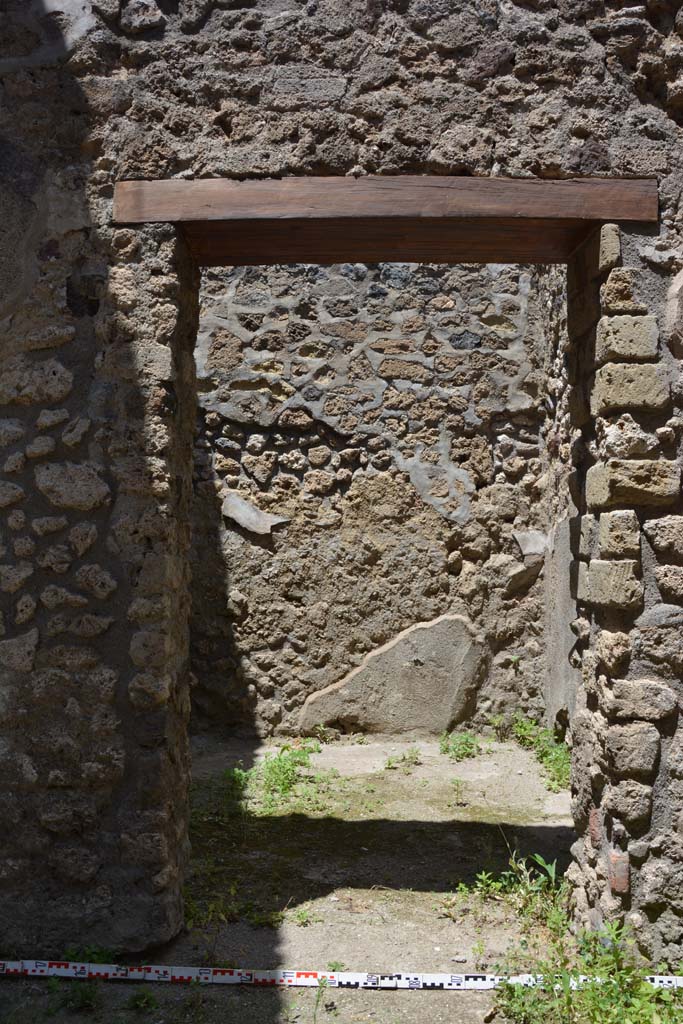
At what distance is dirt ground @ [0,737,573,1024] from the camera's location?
2.73 m

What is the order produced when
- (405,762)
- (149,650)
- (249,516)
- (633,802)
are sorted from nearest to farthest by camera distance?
(633,802) < (149,650) < (405,762) < (249,516)

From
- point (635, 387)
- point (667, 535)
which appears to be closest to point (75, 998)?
point (667, 535)

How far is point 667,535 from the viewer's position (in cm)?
290

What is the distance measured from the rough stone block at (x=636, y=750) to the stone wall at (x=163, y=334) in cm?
1

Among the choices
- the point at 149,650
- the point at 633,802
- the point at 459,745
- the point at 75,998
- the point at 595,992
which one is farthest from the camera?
the point at 459,745

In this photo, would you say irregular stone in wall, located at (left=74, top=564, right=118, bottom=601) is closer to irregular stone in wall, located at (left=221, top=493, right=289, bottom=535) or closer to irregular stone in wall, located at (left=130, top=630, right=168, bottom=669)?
irregular stone in wall, located at (left=130, top=630, right=168, bottom=669)

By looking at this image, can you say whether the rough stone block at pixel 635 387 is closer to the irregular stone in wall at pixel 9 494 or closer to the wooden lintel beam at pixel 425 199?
A: the wooden lintel beam at pixel 425 199

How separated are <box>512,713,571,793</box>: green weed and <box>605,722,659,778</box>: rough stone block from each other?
1.93 meters

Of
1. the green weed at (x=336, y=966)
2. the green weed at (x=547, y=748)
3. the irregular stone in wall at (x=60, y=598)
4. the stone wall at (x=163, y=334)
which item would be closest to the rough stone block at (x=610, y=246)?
the stone wall at (x=163, y=334)

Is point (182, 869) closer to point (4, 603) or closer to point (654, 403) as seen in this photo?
point (4, 603)

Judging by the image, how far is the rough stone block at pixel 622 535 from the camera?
2.91 meters

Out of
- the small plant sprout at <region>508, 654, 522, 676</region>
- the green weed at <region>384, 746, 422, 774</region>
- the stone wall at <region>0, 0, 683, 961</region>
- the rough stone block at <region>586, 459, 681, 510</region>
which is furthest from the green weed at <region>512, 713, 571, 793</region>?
the rough stone block at <region>586, 459, 681, 510</region>

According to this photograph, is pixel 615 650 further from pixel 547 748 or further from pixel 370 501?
pixel 370 501

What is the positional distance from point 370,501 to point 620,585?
2.78 meters
